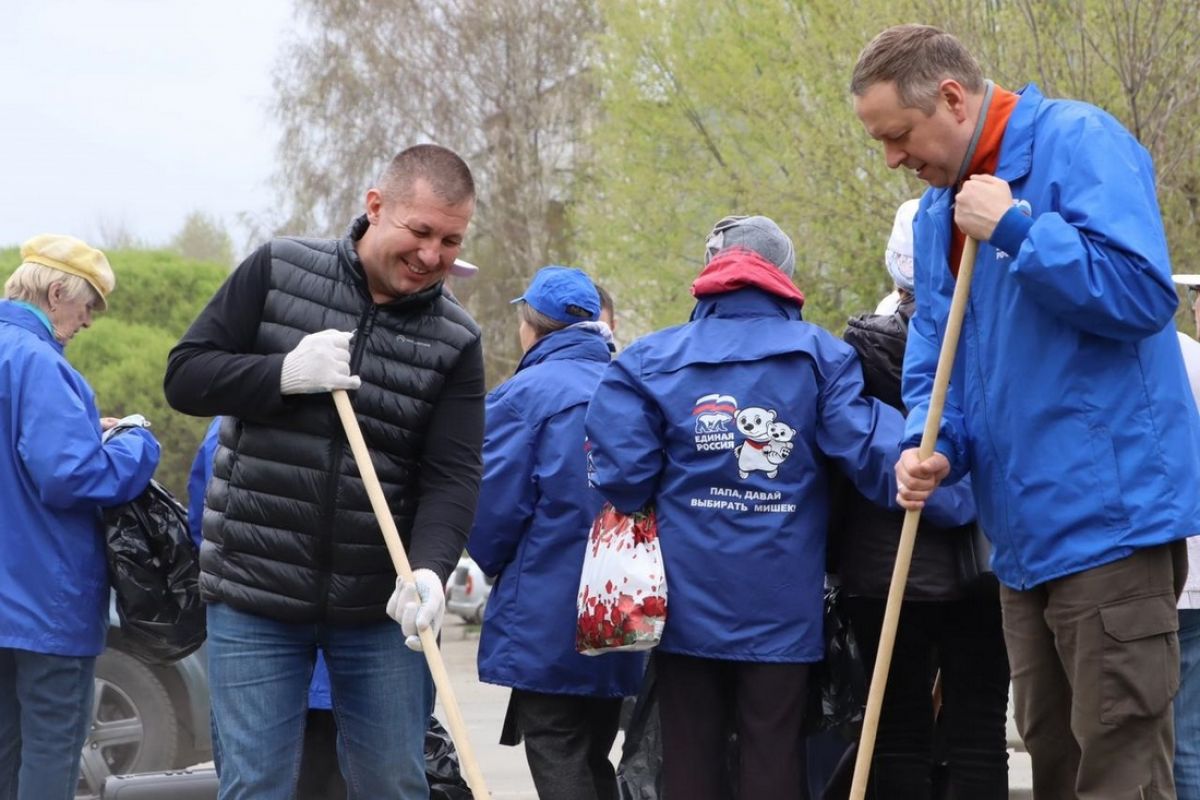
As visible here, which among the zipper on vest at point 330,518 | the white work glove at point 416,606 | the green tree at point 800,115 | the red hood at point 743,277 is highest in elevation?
the green tree at point 800,115

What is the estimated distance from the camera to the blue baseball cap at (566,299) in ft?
18.0

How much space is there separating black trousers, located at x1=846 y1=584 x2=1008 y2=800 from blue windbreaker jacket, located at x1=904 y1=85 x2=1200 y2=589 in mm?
1069

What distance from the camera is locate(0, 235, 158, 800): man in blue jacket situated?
477 cm

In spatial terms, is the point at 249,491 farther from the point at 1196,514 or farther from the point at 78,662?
the point at 1196,514

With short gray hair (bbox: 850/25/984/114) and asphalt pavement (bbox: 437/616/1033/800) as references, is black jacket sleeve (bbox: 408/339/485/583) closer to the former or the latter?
short gray hair (bbox: 850/25/984/114)

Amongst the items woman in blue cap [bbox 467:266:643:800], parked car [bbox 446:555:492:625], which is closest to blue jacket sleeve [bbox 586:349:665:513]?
woman in blue cap [bbox 467:266:643:800]

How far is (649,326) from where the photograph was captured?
2078 cm

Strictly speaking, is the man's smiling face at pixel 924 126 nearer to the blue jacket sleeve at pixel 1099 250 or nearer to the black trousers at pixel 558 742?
the blue jacket sleeve at pixel 1099 250

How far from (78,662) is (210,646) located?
104 centimetres

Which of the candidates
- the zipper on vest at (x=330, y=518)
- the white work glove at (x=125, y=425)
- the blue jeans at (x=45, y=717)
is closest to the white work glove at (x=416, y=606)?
the zipper on vest at (x=330, y=518)

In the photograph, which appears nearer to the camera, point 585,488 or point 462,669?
point 585,488

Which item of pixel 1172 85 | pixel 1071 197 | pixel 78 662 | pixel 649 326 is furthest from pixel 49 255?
pixel 649 326

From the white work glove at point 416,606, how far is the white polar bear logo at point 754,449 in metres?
1.00

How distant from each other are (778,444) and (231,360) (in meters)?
1.47
